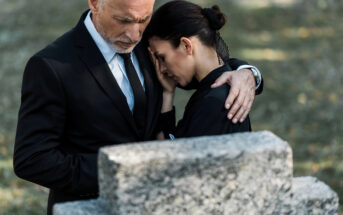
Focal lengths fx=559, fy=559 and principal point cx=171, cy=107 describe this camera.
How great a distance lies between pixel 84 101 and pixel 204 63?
0.76 metres

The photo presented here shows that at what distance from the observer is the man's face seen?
2.77 meters

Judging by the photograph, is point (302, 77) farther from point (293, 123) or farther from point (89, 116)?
point (89, 116)

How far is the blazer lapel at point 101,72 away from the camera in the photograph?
2.80m

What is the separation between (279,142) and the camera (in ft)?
6.70

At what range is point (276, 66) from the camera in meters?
10.6

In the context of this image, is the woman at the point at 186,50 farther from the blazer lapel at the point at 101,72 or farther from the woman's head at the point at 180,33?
the blazer lapel at the point at 101,72

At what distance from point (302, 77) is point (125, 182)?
28.2ft

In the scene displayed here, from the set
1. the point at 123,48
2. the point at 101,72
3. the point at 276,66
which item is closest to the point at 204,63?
the point at 123,48

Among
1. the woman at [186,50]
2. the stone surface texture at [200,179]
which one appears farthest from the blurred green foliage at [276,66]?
the stone surface texture at [200,179]

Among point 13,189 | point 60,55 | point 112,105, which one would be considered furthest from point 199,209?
point 13,189

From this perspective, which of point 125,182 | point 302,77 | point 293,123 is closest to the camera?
point 125,182

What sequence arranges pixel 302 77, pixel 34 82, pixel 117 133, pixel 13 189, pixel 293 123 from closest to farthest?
pixel 34 82, pixel 117 133, pixel 13 189, pixel 293 123, pixel 302 77

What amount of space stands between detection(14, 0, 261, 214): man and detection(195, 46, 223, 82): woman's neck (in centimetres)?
16

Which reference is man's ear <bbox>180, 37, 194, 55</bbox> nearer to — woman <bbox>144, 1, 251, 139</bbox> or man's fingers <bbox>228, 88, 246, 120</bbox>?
woman <bbox>144, 1, 251, 139</bbox>
